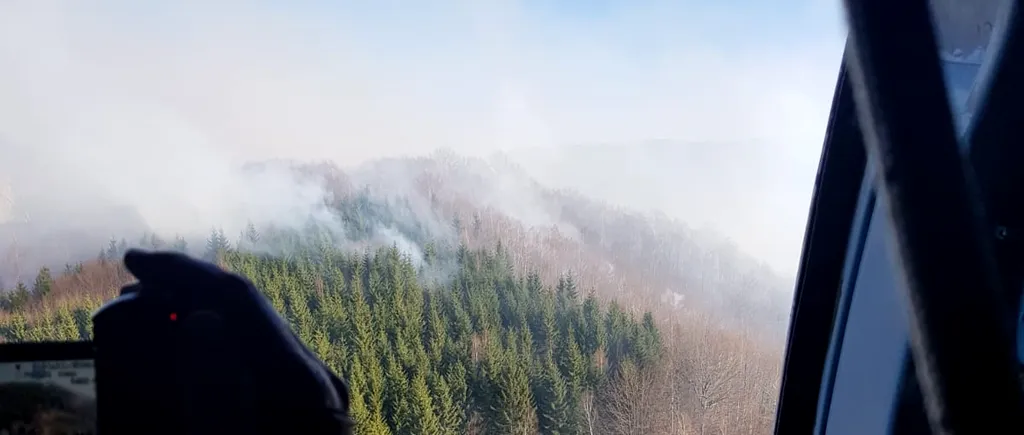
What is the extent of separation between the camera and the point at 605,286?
2.55 meters

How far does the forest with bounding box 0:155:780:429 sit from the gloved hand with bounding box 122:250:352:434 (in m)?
0.47

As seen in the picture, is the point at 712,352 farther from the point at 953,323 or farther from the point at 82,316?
the point at 953,323

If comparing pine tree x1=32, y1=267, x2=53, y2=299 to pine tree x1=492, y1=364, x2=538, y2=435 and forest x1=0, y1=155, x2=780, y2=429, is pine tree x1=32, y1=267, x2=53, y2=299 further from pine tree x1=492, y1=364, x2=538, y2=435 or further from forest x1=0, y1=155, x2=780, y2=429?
pine tree x1=492, y1=364, x2=538, y2=435

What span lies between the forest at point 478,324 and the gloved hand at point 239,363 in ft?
1.56

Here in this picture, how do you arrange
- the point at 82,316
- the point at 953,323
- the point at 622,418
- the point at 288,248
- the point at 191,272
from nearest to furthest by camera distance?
the point at 953,323, the point at 191,272, the point at 82,316, the point at 288,248, the point at 622,418

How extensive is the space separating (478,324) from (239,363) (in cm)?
90

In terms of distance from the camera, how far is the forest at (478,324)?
219 cm

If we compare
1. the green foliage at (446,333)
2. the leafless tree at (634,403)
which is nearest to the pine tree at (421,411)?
the green foliage at (446,333)

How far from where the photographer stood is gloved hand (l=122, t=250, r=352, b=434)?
157 cm

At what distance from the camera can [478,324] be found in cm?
238

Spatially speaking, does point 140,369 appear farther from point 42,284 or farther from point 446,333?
point 446,333

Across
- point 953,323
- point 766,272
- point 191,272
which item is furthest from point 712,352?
point 953,323

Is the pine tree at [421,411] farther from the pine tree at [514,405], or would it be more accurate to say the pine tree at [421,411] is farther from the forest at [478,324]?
the pine tree at [514,405]

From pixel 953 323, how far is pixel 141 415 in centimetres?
144
